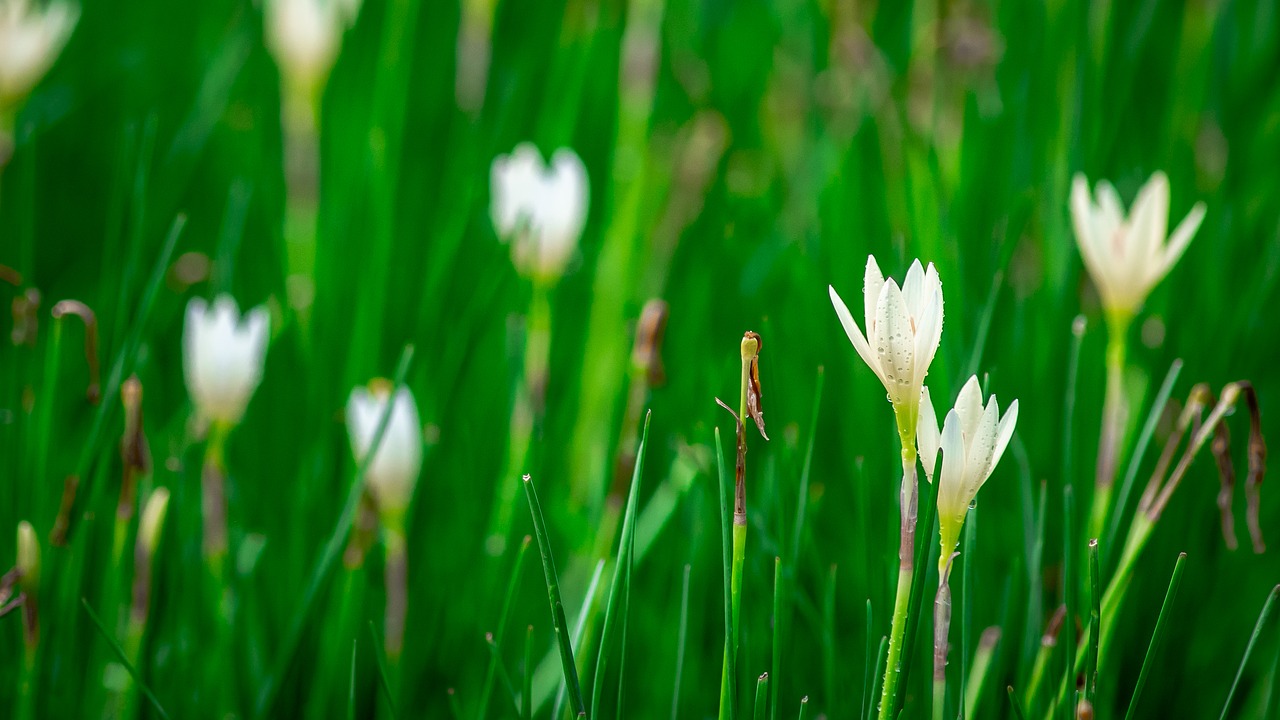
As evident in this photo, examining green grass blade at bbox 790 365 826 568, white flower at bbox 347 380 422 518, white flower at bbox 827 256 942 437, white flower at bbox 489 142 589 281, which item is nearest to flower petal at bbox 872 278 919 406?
white flower at bbox 827 256 942 437

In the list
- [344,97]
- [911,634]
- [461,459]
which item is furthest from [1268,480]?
[344,97]

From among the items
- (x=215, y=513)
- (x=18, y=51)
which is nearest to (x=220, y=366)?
(x=215, y=513)

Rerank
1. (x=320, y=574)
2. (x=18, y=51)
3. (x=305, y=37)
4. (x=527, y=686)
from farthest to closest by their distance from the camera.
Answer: (x=305, y=37) < (x=18, y=51) < (x=320, y=574) < (x=527, y=686)

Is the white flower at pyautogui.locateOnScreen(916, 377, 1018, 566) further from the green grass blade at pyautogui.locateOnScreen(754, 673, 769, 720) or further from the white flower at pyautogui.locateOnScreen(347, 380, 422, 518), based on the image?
the white flower at pyautogui.locateOnScreen(347, 380, 422, 518)

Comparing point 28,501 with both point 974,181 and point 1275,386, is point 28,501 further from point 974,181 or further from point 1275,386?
point 1275,386

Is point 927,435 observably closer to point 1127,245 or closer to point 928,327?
point 928,327

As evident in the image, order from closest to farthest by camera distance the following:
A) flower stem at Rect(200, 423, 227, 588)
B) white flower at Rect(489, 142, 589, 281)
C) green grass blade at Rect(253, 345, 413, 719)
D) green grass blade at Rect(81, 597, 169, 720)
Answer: green grass blade at Rect(81, 597, 169, 720) → green grass blade at Rect(253, 345, 413, 719) → flower stem at Rect(200, 423, 227, 588) → white flower at Rect(489, 142, 589, 281)

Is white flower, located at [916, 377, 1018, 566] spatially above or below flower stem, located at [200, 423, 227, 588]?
above
